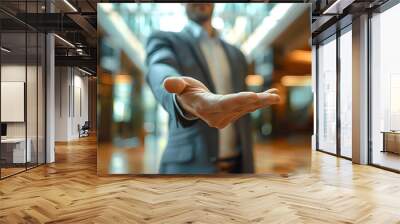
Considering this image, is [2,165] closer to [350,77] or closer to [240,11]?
[240,11]

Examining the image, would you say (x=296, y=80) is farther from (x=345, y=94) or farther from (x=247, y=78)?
(x=345, y=94)

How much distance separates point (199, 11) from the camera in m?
5.85

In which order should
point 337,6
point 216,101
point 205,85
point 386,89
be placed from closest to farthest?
point 216,101 → point 205,85 → point 337,6 → point 386,89

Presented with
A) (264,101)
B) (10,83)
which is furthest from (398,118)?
(10,83)

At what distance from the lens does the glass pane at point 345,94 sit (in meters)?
8.09

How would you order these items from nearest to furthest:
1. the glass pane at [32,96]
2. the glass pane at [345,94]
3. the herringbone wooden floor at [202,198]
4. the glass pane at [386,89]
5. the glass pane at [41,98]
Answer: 1. the herringbone wooden floor at [202,198]
2. the glass pane at [386,89]
3. the glass pane at [32,96]
4. the glass pane at [41,98]
5. the glass pane at [345,94]

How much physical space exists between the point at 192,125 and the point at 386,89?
3.68m

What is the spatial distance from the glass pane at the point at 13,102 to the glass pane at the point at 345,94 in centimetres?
654

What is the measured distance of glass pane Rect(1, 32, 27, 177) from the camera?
19.1ft

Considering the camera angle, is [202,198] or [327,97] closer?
[202,198]

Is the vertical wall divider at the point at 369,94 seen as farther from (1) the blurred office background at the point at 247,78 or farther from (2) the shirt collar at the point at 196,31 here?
(2) the shirt collar at the point at 196,31

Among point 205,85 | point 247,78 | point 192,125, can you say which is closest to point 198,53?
point 205,85

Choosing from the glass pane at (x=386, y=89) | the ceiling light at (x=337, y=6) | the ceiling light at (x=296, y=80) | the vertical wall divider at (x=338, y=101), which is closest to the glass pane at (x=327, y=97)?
the vertical wall divider at (x=338, y=101)

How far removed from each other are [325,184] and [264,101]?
150 inches
